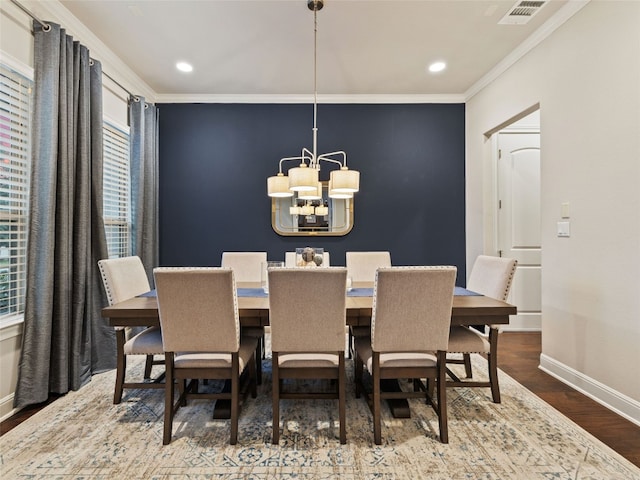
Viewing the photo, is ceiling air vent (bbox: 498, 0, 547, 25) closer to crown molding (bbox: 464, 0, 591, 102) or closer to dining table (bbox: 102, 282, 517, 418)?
crown molding (bbox: 464, 0, 591, 102)

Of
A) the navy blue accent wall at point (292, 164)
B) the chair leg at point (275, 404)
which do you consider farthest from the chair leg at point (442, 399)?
the navy blue accent wall at point (292, 164)

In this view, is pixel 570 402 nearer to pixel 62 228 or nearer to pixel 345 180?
pixel 345 180

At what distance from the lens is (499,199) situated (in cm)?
386

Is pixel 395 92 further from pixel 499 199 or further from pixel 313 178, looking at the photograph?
pixel 313 178

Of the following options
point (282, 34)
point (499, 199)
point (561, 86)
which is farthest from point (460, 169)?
point (282, 34)

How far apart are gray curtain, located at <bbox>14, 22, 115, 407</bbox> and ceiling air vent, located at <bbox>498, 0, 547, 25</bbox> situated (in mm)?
3293

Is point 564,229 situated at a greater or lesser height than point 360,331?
greater

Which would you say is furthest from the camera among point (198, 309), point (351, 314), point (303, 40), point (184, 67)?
point (184, 67)

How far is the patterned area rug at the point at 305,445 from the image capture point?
1611mm

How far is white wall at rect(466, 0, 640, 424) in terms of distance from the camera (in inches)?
81.3

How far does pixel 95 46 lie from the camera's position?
2.89 meters

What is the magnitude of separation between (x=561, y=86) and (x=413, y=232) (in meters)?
2.03

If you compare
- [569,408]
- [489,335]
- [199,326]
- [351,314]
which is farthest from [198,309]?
[569,408]

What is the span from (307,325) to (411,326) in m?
0.56
